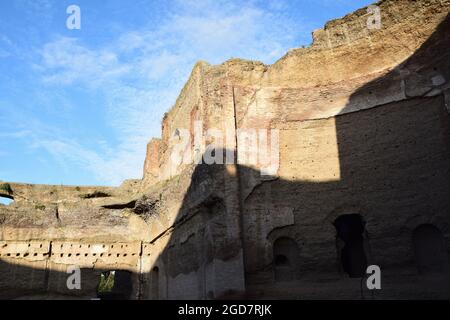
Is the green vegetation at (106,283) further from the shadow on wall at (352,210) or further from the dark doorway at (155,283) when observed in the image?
the shadow on wall at (352,210)

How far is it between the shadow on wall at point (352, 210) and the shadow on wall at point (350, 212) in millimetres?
24

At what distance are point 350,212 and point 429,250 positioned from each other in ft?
6.22

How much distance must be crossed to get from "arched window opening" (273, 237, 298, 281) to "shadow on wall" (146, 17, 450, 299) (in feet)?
0.08

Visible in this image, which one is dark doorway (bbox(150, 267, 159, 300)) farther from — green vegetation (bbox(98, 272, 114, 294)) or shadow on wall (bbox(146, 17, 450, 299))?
green vegetation (bbox(98, 272, 114, 294))

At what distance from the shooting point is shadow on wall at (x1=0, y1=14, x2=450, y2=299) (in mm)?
10234

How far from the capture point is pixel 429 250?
10148 millimetres

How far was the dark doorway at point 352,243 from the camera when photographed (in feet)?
39.0

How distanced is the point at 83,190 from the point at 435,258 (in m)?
12.8

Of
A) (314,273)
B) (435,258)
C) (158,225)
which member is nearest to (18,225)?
(158,225)

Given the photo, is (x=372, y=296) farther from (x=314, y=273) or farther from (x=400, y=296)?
(x=314, y=273)

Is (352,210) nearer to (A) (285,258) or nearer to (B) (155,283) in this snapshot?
(A) (285,258)

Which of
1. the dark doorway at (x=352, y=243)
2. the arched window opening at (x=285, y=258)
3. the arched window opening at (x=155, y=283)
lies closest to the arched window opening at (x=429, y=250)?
the dark doorway at (x=352, y=243)

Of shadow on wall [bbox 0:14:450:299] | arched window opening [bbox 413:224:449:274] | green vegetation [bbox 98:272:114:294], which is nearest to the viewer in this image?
arched window opening [bbox 413:224:449:274]

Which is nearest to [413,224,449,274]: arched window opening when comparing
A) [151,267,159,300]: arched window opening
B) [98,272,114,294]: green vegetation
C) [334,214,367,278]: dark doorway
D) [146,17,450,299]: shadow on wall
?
[146,17,450,299]: shadow on wall
